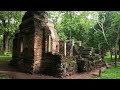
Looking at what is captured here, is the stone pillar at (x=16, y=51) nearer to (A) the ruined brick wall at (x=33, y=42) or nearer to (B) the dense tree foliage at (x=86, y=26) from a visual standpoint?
(A) the ruined brick wall at (x=33, y=42)

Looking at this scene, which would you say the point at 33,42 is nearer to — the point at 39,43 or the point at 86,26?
the point at 39,43

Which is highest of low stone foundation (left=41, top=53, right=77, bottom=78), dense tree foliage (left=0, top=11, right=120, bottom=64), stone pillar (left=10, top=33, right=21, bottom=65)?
dense tree foliage (left=0, top=11, right=120, bottom=64)

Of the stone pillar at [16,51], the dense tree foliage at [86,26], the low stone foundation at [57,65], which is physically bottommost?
the low stone foundation at [57,65]

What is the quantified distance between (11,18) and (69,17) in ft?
28.3

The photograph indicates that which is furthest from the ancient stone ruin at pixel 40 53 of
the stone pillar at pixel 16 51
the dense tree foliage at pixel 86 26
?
the dense tree foliage at pixel 86 26

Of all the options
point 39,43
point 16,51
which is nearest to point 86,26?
point 16,51

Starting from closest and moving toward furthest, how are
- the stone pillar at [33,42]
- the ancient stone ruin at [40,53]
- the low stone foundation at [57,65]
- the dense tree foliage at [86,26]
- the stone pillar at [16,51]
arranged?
the low stone foundation at [57,65]
the ancient stone ruin at [40,53]
the stone pillar at [33,42]
the stone pillar at [16,51]
the dense tree foliage at [86,26]

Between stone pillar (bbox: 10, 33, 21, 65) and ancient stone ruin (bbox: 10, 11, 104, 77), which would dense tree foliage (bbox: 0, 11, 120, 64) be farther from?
ancient stone ruin (bbox: 10, 11, 104, 77)

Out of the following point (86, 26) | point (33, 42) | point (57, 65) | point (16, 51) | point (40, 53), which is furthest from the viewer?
point (86, 26)

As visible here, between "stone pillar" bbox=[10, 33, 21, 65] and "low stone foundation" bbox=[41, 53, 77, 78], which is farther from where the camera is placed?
"stone pillar" bbox=[10, 33, 21, 65]

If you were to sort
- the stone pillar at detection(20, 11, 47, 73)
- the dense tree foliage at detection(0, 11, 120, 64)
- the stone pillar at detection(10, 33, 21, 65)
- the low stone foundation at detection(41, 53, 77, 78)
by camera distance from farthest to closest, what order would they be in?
the dense tree foliage at detection(0, 11, 120, 64), the stone pillar at detection(10, 33, 21, 65), the stone pillar at detection(20, 11, 47, 73), the low stone foundation at detection(41, 53, 77, 78)

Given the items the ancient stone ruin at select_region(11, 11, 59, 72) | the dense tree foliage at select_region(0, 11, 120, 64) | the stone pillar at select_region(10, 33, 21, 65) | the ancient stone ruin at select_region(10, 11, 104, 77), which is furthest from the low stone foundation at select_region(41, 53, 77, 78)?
the dense tree foliage at select_region(0, 11, 120, 64)
